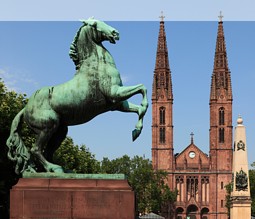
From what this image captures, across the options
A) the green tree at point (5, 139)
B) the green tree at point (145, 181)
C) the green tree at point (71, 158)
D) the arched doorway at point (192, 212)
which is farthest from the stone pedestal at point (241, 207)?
the arched doorway at point (192, 212)

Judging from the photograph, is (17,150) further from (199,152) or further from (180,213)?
(199,152)

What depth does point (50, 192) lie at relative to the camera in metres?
13.5

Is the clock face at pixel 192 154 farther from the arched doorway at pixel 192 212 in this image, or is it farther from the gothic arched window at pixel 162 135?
the arched doorway at pixel 192 212

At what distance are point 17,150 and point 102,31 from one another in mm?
2707

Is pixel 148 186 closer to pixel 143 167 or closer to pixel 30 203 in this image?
pixel 143 167

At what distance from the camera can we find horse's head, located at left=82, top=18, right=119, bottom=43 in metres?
14.1

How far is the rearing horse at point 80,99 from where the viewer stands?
13.8m

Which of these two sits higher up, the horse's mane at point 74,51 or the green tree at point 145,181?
the horse's mane at point 74,51

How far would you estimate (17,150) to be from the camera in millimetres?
14391

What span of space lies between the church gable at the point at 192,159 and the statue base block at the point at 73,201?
4660 inches

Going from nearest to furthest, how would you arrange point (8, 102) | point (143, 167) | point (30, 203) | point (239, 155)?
point (30, 203)
point (8, 102)
point (239, 155)
point (143, 167)

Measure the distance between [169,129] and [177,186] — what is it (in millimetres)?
10032

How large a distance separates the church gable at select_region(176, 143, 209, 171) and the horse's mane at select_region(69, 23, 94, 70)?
118 meters

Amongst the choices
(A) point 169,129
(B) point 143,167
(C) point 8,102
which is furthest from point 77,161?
(A) point 169,129
